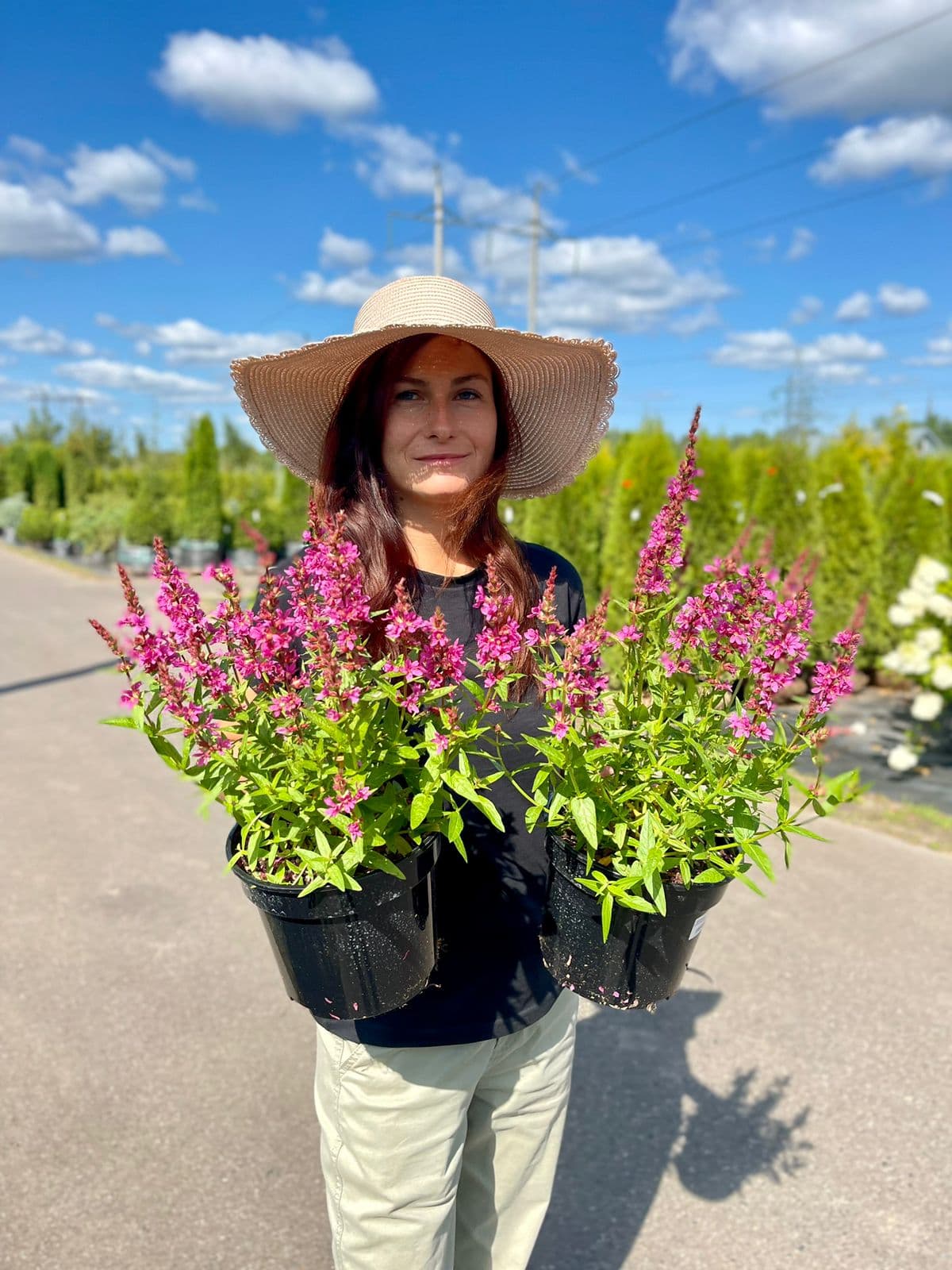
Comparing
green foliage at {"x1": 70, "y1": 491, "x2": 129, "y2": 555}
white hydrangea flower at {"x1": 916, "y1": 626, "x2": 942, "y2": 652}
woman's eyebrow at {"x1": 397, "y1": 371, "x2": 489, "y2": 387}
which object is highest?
woman's eyebrow at {"x1": 397, "y1": 371, "x2": 489, "y2": 387}

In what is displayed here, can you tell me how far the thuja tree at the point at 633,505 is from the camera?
287 inches

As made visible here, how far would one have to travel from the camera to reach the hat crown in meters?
1.62

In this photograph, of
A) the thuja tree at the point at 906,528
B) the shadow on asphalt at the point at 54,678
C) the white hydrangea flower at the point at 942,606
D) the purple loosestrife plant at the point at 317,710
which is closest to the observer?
the purple loosestrife plant at the point at 317,710

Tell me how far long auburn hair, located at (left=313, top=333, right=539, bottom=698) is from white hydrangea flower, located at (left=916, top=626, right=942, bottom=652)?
4.22m

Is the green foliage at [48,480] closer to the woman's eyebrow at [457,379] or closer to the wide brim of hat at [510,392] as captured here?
the wide brim of hat at [510,392]

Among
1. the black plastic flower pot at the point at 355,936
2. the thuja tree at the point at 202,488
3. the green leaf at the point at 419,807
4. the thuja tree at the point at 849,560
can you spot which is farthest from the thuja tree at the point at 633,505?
the thuja tree at the point at 202,488

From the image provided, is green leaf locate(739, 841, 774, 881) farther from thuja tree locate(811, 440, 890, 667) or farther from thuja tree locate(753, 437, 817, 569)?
thuja tree locate(753, 437, 817, 569)

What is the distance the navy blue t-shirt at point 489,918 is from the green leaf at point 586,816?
13.3 inches

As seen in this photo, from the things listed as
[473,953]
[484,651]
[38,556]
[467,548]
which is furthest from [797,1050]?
[38,556]

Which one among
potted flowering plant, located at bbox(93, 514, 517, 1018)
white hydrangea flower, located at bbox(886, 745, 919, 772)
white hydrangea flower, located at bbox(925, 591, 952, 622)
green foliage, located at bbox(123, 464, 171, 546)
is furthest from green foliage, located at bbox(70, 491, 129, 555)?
potted flowering plant, located at bbox(93, 514, 517, 1018)

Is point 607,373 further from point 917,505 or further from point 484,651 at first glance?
point 917,505

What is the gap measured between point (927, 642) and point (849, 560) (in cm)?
256

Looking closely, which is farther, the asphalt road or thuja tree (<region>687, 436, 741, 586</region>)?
thuja tree (<region>687, 436, 741, 586</region>)

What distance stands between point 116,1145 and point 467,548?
1.90 meters
